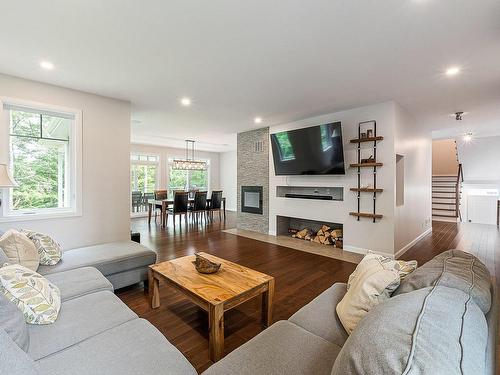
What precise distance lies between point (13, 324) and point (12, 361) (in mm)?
485

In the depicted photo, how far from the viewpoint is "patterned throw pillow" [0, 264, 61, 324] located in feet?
4.41

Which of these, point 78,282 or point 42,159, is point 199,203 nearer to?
point 42,159

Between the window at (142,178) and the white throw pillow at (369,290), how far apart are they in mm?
7975

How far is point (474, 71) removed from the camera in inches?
110

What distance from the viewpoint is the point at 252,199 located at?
6137 mm

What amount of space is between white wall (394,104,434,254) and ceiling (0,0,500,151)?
536 millimetres

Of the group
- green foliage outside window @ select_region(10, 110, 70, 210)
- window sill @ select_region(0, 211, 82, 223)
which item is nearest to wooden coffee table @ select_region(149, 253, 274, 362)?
window sill @ select_region(0, 211, 82, 223)

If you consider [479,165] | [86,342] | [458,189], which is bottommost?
[86,342]

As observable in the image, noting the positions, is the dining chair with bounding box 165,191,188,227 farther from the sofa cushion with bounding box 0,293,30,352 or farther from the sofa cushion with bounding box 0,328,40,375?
the sofa cushion with bounding box 0,328,40,375

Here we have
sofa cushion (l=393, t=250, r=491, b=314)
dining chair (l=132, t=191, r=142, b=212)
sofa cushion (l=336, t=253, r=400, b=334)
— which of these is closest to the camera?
sofa cushion (l=393, t=250, r=491, b=314)

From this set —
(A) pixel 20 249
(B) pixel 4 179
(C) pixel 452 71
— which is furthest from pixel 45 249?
(C) pixel 452 71

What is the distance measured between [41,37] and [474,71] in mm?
4490

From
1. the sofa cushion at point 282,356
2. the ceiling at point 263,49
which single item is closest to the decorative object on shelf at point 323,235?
the ceiling at point 263,49

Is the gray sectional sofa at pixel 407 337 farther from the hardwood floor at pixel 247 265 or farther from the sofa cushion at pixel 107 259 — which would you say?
the sofa cushion at pixel 107 259
